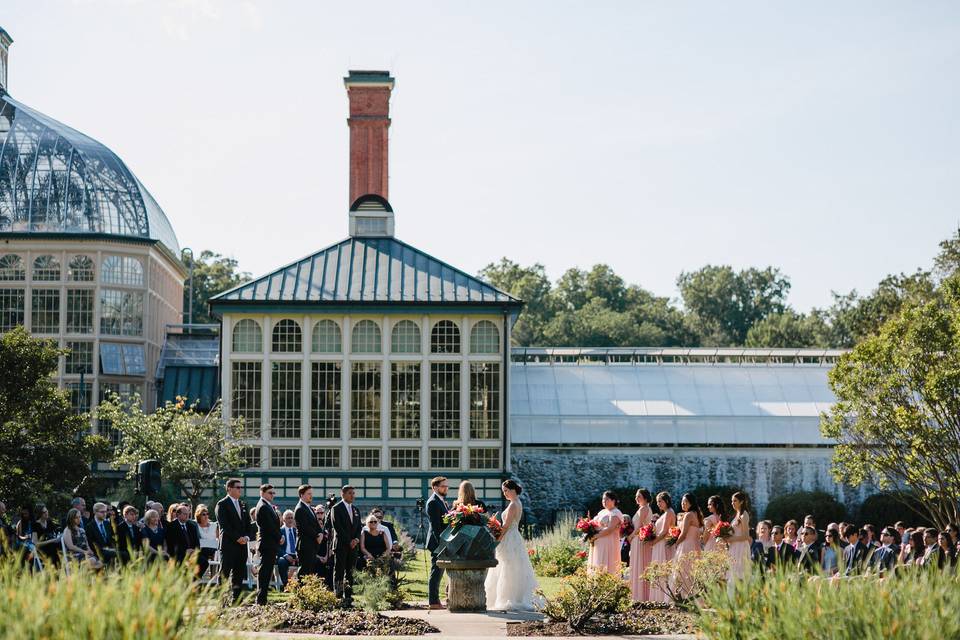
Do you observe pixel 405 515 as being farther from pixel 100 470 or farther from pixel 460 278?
pixel 100 470

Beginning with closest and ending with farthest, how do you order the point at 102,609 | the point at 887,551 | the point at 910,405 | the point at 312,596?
the point at 102,609 → the point at 312,596 → the point at 887,551 → the point at 910,405

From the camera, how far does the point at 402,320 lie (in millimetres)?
38000

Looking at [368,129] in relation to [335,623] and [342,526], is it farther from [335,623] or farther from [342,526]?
[335,623]

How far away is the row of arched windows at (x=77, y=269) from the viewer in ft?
137

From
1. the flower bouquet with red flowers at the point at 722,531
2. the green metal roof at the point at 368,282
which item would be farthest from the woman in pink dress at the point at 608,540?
the green metal roof at the point at 368,282

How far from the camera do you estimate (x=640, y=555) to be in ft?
59.3

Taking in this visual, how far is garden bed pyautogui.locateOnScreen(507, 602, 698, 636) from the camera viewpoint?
558 inches

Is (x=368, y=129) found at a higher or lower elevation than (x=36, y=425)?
higher

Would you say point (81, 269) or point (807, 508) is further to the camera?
point (81, 269)

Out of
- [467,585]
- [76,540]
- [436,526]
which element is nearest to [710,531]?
[467,585]

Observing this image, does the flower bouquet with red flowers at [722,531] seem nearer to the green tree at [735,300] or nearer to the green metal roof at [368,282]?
the green metal roof at [368,282]

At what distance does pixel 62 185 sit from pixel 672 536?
30754mm

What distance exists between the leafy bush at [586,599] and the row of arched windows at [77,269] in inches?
1209

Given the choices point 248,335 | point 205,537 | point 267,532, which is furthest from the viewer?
point 248,335
